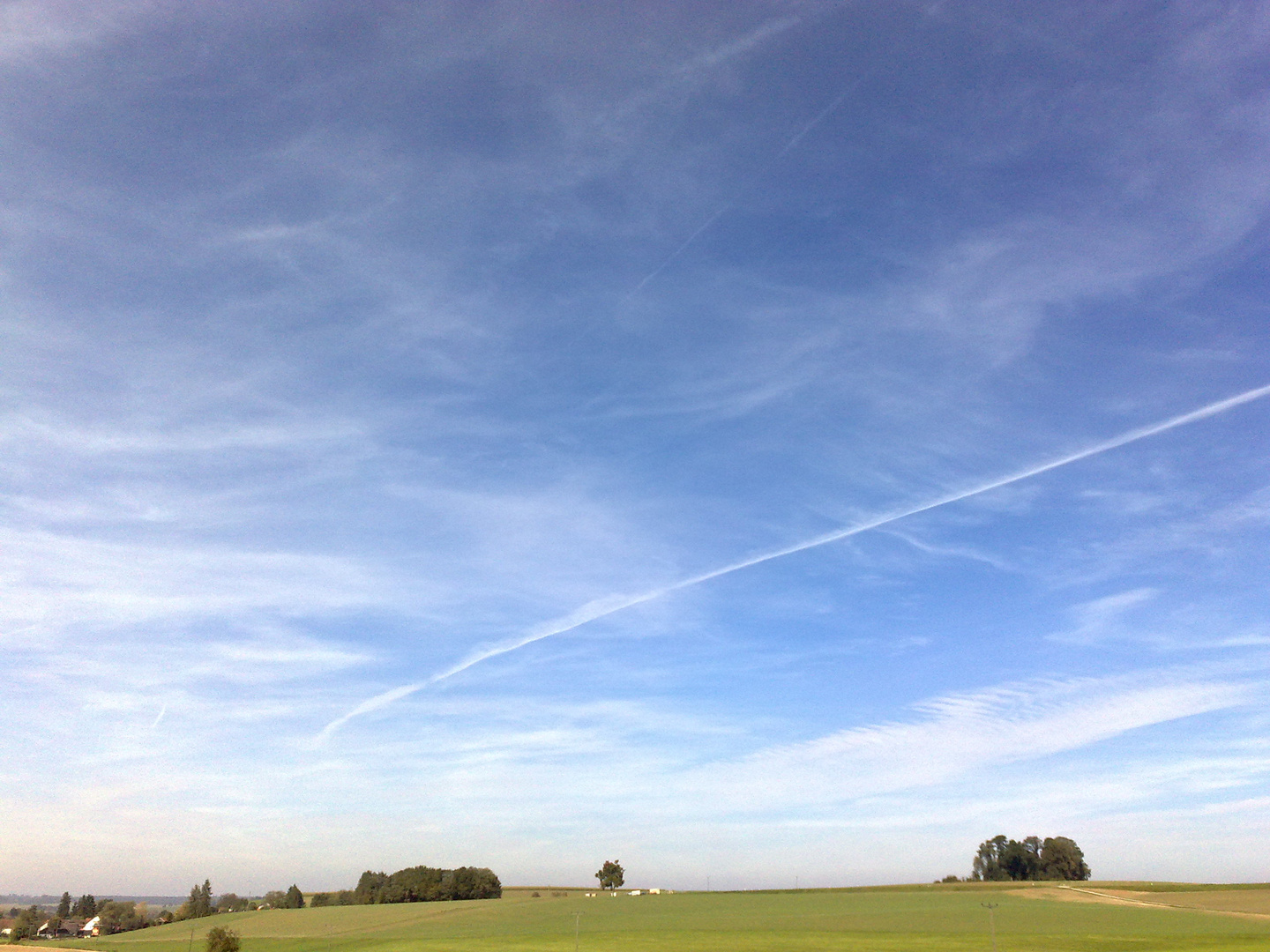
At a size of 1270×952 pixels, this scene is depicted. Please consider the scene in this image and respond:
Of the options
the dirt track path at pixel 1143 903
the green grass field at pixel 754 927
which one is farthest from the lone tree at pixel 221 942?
the dirt track path at pixel 1143 903

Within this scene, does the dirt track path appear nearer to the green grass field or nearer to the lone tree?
the green grass field

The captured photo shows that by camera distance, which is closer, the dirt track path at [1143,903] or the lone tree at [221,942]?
the dirt track path at [1143,903]

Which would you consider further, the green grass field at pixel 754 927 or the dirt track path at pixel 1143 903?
the dirt track path at pixel 1143 903

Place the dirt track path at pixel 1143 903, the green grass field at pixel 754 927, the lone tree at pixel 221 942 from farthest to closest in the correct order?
the lone tree at pixel 221 942 → the dirt track path at pixel 1143 903 → the green grass field at pixel 754 927

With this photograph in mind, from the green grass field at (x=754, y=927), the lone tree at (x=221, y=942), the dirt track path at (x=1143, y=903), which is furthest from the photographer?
the lone tree at (x=221, y=942)

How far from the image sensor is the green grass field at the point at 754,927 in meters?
104

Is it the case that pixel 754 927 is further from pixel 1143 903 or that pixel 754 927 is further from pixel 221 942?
pixel 221 942

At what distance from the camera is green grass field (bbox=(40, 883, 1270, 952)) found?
103938 mm

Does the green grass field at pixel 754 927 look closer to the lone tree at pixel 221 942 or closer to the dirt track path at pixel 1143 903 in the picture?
the dirt track path at pixel 1143 903

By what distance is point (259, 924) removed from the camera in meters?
182

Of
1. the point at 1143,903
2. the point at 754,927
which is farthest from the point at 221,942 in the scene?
the point at 1143,903

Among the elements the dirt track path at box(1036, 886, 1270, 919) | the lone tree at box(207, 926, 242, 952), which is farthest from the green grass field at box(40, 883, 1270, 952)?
the lone tree at box(207, 926, 242, 952)

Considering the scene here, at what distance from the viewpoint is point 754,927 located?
12650 cm

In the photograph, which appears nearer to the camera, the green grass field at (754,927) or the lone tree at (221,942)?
the green grass field at (754,927)
